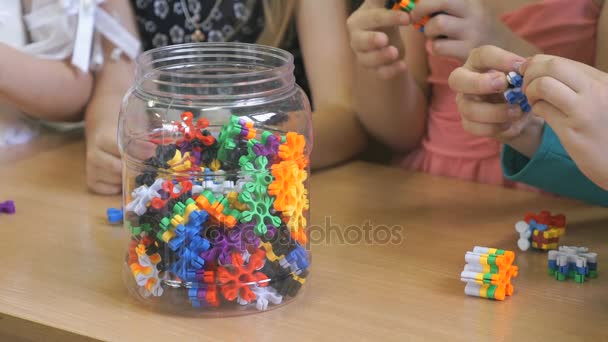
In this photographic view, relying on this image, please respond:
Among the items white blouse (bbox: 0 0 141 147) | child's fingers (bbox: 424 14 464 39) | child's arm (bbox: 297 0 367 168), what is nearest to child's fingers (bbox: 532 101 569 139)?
child's fingers (bbox: 424 14 464 39)

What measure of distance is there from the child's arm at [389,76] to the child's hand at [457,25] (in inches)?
1.3

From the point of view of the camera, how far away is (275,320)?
2.44 feet

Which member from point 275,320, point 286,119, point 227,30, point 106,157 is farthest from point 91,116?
point 275,320

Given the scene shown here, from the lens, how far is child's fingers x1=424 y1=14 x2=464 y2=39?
0.98 metres

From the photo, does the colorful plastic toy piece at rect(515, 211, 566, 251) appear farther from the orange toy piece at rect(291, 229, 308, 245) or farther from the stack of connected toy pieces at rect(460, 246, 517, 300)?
the orange toy piece at rect(291, 229, 308, 245)

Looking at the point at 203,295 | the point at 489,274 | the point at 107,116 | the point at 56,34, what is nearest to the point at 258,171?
the point at 203,295

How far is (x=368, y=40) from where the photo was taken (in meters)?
1.04

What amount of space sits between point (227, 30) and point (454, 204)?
609 mm

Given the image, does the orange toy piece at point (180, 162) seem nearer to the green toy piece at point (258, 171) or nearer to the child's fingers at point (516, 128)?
the green toy piece at point (258, 171)

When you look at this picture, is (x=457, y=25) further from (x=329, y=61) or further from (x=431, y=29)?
(x=329, y=61)

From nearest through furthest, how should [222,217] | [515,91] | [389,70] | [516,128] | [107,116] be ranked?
1. [222,217]
2. [515,91]
3. [516,128]
4. [389,70]
5. [107,116]

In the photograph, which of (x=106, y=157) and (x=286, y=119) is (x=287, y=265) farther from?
(x=106, y=157)

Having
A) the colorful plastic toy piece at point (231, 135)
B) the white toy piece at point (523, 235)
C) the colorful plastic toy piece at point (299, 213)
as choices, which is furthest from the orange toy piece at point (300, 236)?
the white toy piece at point (523, 235)

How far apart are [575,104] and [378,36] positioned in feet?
1.09
